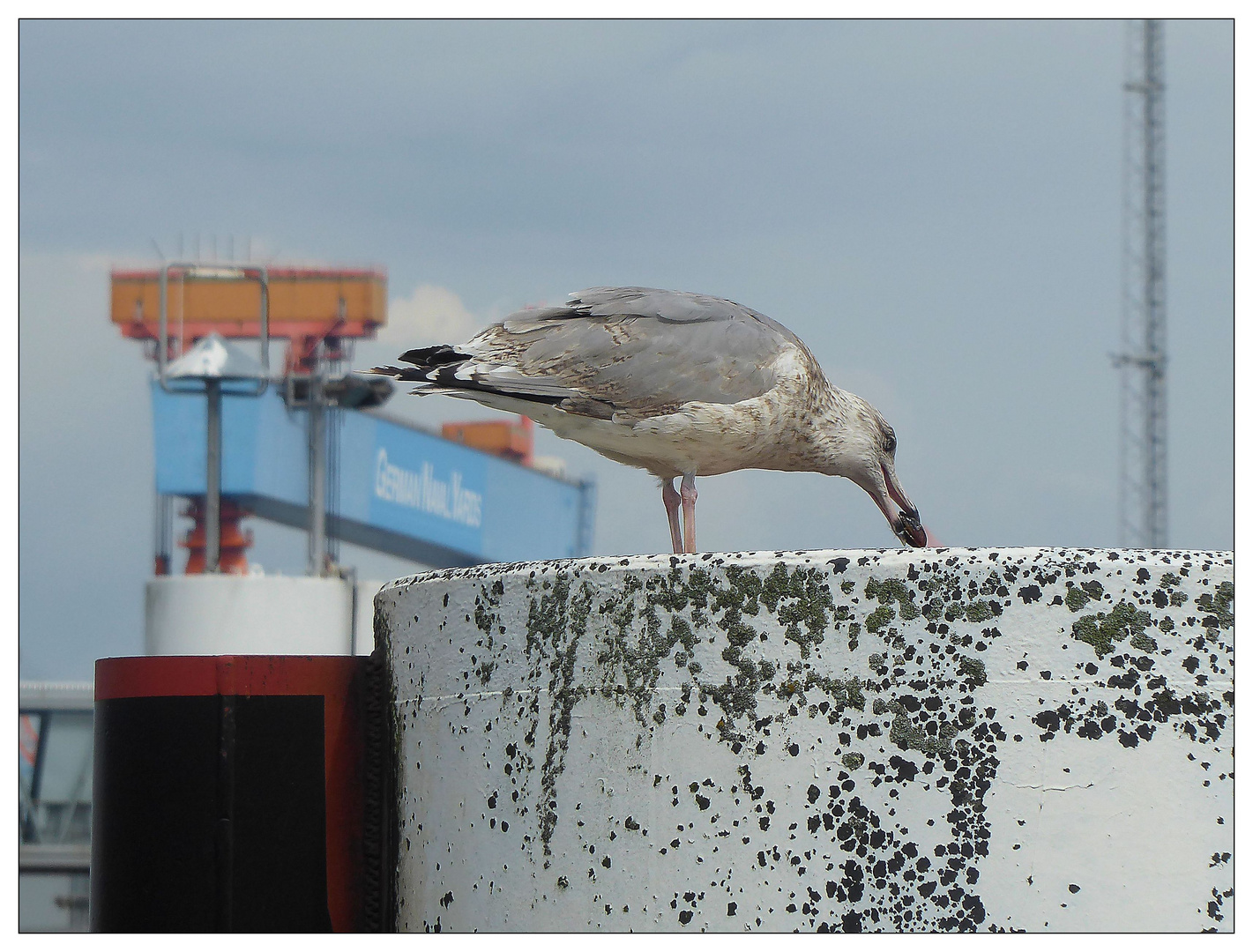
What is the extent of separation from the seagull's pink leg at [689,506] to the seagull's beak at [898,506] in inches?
33.7

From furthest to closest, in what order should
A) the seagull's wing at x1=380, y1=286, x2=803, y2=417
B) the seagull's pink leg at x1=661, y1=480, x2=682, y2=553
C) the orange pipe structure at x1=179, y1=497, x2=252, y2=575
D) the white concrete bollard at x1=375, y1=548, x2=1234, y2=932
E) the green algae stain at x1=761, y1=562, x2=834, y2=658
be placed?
the orange pipe structure at x1=179, y1=497, x2=252, y2=575 → the seagull's pink leg at x1=661, y1=480, x2=682, y2=553 → the seagull's wing at x1=380, y1=286, x2=803, y2=417 → the green algae stain at x1=761, y1=562, x2=834, y2=658 → the white concrete bollard at x1=375, y1=548, x2=1234, y2=932

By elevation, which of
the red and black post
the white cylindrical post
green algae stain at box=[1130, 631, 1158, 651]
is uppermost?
green algae stain at box=[1130, 631, 1158, 651]

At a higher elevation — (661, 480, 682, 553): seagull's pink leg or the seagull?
the seagull

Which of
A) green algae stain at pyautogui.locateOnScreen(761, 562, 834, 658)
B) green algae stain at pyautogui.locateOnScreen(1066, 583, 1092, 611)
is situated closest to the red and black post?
green algae stain at pyautogui.locateOnScreen(761, 562, 834, 658)

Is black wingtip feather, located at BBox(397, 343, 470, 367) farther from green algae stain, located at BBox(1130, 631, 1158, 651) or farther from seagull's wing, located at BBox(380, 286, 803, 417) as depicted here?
green algae stain, located at BBox(1130, 631, 1158, 651)

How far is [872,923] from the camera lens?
4062mm

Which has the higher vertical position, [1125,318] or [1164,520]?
[1125,318]

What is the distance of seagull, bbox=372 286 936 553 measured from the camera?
229 inches

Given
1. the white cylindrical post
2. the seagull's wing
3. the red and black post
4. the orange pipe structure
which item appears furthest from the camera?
the orange pipe structure

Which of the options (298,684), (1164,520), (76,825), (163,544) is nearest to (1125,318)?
(1164,520)

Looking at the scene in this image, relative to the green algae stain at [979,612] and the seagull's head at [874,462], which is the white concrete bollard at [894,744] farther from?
the seagull's head at [874,462]

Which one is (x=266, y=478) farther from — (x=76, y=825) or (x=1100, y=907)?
(x=1100, y=907)

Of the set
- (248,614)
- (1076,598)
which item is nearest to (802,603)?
(1076,598)

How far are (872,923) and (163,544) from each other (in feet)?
111
